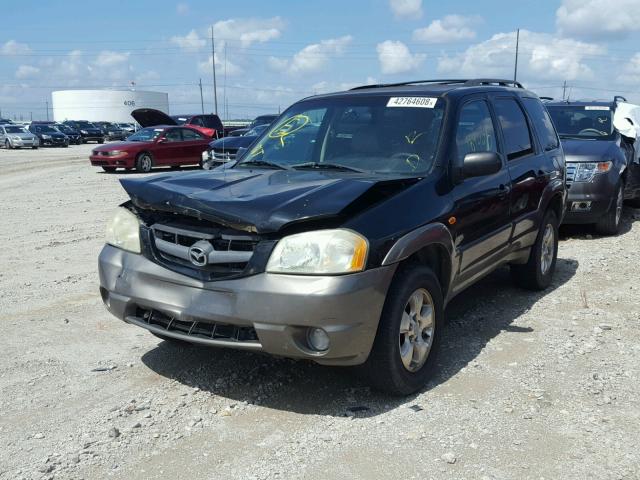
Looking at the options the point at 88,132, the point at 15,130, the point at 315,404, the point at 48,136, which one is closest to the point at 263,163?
the point at 315,404

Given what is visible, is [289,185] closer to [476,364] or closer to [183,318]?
[183,318]

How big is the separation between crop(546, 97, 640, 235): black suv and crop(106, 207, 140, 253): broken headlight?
260 inches

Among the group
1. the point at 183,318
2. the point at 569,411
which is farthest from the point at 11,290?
the point at 569,411

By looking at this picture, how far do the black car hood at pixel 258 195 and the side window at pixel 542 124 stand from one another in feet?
8.55

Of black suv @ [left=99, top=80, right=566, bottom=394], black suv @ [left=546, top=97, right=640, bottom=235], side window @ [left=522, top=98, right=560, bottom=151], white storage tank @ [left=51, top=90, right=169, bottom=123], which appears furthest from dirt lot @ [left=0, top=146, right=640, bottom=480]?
white storage tank @ [left=51, top=90, right=169, bottom=123]

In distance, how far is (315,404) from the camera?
3754 mm

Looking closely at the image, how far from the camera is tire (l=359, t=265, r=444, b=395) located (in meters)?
3.54

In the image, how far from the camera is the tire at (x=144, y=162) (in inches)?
770

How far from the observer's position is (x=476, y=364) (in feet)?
14.3

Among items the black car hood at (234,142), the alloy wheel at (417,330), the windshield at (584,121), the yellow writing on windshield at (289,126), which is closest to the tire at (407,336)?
the alloy wheel at (417,330)

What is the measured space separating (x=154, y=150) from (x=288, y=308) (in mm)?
17606

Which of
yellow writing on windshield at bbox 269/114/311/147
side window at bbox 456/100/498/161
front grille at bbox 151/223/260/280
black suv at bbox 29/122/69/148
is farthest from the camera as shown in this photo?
black suv at bbox 29/122/69/148

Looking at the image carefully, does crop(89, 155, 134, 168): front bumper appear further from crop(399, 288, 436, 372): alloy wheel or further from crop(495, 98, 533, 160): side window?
crop(399, 288, 436, 372): alloy wheel

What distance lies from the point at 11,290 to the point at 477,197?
175 inches
